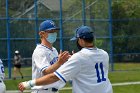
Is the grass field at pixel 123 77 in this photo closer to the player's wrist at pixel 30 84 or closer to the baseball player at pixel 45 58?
the baseball player at pixel 45 58

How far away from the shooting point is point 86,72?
5.75 metres

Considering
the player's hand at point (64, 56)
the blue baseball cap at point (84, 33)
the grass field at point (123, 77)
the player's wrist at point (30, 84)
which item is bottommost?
the grass field at point (123, 77)

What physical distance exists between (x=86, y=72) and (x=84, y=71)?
0.03 meters

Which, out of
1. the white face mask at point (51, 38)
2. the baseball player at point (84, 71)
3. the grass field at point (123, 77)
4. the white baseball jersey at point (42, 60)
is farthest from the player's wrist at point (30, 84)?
the grass field at point (123, 77)

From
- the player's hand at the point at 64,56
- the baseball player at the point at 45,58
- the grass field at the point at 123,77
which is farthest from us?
the grass field at the point at 123,77

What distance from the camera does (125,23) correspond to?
103 ft

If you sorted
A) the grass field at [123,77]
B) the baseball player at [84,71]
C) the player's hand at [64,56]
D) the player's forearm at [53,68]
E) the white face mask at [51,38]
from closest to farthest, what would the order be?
the baseball player at [84,71] < the player's hand at [64,56] < the player's forearm at [53,68] < the white face mask at [51,38] < the grass field at [123,77]

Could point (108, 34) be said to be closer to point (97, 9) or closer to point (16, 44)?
point (97, 9)

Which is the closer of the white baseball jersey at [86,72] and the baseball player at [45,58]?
the white baseball jersey at [86,72]

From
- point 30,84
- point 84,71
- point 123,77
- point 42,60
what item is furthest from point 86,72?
point 123,77

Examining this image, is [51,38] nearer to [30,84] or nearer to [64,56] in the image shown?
[64,56]

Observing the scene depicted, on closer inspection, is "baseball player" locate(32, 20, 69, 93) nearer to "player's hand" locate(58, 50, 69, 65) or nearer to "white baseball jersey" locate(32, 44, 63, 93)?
"white baseball jersey" locate(32, 44, 63, 93)

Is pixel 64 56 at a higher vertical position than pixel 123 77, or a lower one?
higher

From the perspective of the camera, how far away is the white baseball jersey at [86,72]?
18.4 feet
